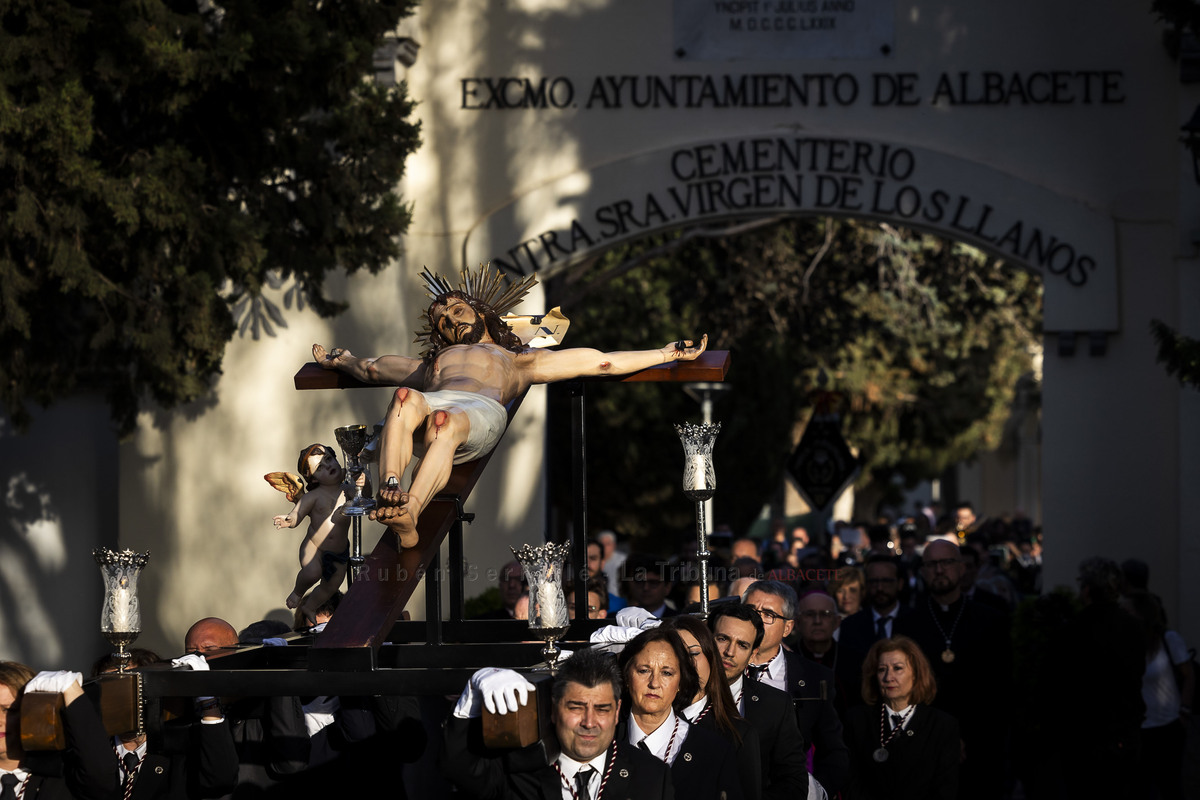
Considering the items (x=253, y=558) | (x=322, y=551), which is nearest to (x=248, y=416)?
(x=253, y=558)

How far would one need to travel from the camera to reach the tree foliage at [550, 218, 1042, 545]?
64.2 feet

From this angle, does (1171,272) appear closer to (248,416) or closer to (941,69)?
(941,69)

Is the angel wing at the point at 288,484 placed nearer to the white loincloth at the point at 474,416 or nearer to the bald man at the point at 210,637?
the bald man at the point at 210,637

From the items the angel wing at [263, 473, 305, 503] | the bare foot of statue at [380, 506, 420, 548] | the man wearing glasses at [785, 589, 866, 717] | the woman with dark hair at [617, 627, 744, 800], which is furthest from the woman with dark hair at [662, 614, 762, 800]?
the man wearing glasses at [785, 589, 866, 717]

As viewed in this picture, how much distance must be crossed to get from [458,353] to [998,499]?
198 ft

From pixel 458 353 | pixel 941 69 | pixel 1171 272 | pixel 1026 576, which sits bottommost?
pixel 1026 576

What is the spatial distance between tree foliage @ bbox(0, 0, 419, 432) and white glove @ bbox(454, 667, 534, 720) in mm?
5680

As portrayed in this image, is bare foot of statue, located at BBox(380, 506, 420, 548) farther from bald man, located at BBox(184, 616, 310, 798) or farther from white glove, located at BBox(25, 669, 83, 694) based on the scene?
white glove, located at BBox(25, 669, 83, 694)

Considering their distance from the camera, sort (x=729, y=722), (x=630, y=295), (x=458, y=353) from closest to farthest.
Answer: (x=729, y=722), (x=458, y=353), (x=630, y=295)

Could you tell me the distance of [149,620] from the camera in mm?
13617

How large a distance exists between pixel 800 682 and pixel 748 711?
0.87 m

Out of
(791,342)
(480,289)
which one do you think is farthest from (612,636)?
(791,342)

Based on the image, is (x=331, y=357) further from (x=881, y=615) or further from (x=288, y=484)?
(x=881, y=615)

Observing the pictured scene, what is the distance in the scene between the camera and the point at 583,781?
5.22 m
